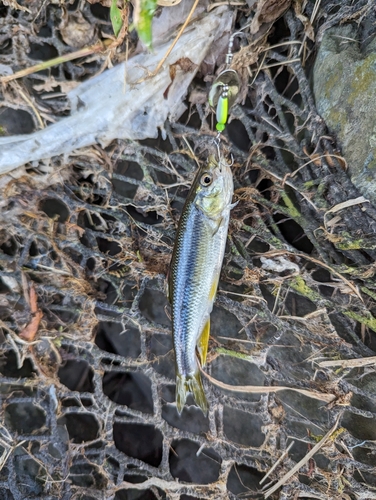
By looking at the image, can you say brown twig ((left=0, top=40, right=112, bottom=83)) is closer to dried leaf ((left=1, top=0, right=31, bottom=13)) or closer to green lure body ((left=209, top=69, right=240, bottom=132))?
dried leaf ((left=1, top=0, right=31, bottom=13))

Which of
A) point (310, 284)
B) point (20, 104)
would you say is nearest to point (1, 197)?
point (20, 104)

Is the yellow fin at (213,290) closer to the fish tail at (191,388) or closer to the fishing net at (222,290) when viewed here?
the fishing net at (222,290)

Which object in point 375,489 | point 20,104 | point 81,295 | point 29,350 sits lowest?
point 375,489

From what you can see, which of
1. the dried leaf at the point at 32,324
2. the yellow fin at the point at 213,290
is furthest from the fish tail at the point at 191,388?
the dried leaf at the point at 32,324

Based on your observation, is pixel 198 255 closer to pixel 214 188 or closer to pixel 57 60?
pixel 214 188

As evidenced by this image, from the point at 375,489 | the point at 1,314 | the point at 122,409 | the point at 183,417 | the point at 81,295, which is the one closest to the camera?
the point at 375,489

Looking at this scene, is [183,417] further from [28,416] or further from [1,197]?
[1,197]

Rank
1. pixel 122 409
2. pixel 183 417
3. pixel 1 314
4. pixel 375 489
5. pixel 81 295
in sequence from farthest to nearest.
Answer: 1. pixel 183 417
2. pixel 1 314
3. pixel 81 295
4. pixel 122 409
5. pixel 375 489
